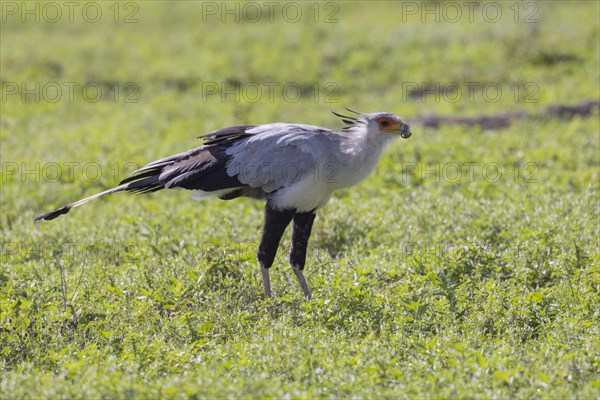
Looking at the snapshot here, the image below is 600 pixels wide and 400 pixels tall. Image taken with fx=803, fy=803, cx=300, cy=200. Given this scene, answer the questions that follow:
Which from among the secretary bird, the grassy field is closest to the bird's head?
the secretary bird

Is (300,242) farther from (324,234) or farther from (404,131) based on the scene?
(324,234)

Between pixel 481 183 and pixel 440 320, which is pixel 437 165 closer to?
pixel 481 183

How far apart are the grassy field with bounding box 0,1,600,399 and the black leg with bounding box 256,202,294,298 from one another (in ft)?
0.61

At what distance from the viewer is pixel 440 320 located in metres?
5.72

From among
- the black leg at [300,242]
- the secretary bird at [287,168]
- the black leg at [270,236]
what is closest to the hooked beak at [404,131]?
the secretary bird at [287,168]

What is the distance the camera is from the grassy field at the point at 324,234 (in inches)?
193

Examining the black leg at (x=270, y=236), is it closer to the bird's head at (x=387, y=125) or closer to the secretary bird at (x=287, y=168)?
the secretary bird at (x=287, y=168)

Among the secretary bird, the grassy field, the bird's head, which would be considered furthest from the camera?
the bird's head

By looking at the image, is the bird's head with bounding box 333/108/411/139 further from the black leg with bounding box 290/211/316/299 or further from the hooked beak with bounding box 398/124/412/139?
the black leg with bounding box 290/211/316/299

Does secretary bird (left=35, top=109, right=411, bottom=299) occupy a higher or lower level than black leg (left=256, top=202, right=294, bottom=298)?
higher

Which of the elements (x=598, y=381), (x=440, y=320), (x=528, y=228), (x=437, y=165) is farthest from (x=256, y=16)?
(x=598, y=381)

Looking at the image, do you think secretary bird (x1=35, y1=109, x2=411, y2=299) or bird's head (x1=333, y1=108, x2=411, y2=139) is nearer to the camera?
secretary bird (x1=35, y1=109, x2=411, y2=299)

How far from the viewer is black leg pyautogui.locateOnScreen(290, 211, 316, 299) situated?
21.5 feet

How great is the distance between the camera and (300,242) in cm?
660
